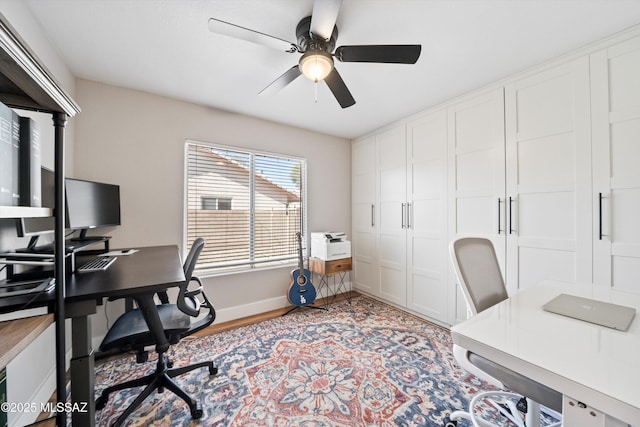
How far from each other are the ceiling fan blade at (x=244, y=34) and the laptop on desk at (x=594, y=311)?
195 centimetres

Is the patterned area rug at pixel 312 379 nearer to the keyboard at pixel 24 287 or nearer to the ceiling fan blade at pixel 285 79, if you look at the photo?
the keyboard at pixel 24 287

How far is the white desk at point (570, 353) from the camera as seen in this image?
59 cm

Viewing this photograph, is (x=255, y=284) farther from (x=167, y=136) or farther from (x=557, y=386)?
(x=557, y=386)

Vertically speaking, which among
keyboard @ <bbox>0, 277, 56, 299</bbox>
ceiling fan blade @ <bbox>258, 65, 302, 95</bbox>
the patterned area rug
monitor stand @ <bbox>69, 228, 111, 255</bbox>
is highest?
Result: ceiling fan blade @ <bbox>258, 65, 302, 95</bbox>

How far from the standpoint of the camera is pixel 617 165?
1.65 meters

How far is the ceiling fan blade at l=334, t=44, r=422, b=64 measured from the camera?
54.7 inches

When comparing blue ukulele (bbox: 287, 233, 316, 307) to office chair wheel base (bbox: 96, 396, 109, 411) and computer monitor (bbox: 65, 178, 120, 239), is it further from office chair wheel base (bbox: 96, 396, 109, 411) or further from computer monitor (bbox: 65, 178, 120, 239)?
computer monitor (bbox: 65, 178, 120, 239)

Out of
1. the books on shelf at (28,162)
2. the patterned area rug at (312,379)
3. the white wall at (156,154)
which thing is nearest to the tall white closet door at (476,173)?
the patterned area rug at (312,379)

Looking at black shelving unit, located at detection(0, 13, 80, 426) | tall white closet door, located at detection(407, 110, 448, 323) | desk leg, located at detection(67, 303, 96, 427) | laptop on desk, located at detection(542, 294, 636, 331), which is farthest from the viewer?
tall white closet door, located at detection(407, 110, 448, 323)

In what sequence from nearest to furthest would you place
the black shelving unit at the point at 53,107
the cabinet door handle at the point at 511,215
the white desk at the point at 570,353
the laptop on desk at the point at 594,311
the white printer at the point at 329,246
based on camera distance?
the white desk at the point at 570,353, the black shelving unit at the point at 53,107, the laptop on desk at the point at 594,311, the cabinet door handle at the point at 511,215, the white printer at the point at 329,246

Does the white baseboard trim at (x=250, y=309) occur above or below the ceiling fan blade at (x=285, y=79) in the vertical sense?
below

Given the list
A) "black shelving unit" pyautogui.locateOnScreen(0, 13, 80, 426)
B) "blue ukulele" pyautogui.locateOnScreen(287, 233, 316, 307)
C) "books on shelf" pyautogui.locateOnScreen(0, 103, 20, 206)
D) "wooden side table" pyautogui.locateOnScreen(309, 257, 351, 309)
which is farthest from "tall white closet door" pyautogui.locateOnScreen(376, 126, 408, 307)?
"books on shelf" pyautogui.locateOnScreen(0, 103, 20, 206)

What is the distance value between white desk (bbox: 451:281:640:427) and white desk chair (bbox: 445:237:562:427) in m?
0.16

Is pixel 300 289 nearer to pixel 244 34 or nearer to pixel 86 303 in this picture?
pixel 86 303
